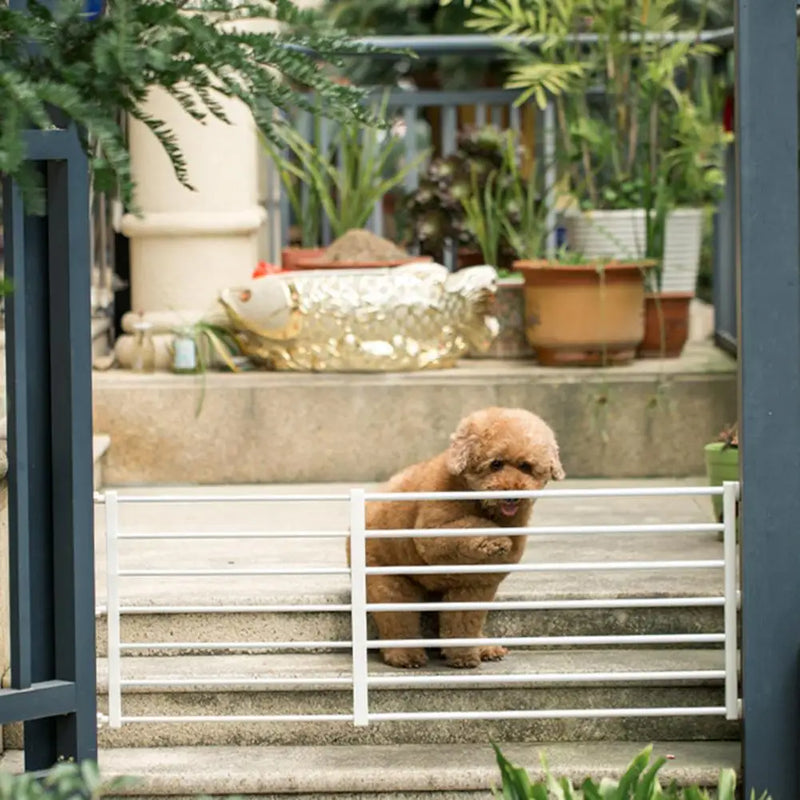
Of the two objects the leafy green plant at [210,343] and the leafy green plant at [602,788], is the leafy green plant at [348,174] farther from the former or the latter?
the leafy green plant at [602,788]

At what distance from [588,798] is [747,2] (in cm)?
195

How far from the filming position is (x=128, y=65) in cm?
250

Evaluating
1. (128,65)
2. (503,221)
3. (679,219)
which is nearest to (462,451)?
(128,65)

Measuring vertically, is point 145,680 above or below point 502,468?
below

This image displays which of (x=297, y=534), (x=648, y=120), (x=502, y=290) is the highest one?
(x=648, y=120)

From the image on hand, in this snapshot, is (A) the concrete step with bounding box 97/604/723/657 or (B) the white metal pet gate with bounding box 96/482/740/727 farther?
(A) the concrete step with bounding box 97/604/723/657

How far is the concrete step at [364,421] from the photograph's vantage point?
6.90m

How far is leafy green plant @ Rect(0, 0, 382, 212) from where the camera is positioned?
A: 250 cm

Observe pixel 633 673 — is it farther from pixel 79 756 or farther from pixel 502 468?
pixel 79 756

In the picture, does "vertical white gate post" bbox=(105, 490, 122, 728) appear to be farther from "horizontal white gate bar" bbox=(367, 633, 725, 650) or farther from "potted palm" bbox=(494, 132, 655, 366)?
"potted palm" bbox=(494, 132, 655, 366)

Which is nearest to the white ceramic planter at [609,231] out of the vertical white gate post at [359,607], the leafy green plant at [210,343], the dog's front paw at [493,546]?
the leafy green plant at [210,343]

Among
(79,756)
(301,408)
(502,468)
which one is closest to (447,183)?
(301,408)

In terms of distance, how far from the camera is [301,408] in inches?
273

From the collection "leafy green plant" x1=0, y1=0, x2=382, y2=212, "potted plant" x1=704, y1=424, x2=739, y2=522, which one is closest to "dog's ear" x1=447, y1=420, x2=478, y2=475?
"potted plant" x1=704, y1=424, x2=739, y2=522
